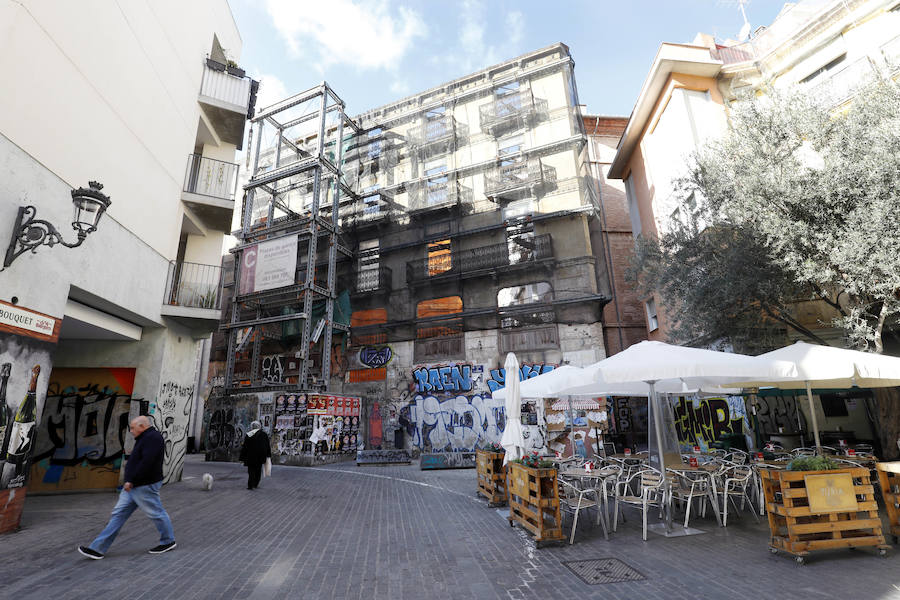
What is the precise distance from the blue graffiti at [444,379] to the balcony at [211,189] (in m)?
11.6

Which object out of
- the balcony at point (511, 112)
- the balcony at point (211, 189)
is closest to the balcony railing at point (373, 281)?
the balcony at point (511, 112)

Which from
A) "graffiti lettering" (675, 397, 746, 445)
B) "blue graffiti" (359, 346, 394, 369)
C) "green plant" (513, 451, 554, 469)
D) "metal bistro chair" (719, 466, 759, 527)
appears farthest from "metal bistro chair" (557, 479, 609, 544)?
"blue graffiti" (359, 346, 394, 369)

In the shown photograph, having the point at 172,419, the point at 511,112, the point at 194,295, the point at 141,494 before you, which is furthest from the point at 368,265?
the point at 141,494

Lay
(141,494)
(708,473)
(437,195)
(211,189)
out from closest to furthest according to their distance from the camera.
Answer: (141,494) < (708,473) < (211,189) < (437,195)

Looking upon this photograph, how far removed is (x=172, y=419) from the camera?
11055 mm

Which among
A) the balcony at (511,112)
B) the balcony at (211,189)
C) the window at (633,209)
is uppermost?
the balcony at (511,112)

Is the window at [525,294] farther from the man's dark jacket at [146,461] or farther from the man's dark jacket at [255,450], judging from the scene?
the man's dark jacket at [146,461]

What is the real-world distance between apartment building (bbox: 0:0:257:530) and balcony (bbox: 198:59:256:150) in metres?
0.04

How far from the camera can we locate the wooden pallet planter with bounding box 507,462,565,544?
5.64m

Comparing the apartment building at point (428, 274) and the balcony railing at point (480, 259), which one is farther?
the balcony railing at point (480, 259)

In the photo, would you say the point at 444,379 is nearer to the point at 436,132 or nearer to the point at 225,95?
the point at 225,95

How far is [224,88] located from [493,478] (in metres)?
13.2

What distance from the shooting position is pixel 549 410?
1889cm

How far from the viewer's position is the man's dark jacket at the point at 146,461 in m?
5.21
